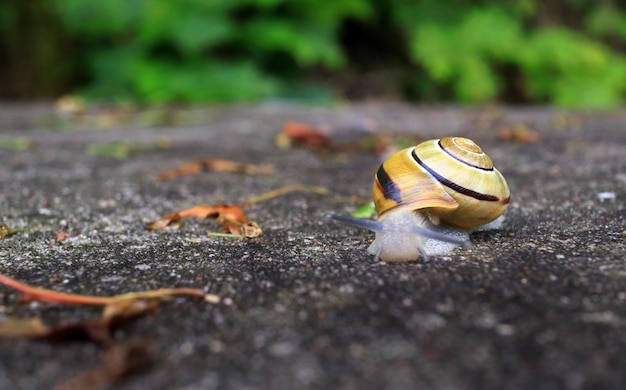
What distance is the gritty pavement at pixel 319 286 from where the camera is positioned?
0.81m

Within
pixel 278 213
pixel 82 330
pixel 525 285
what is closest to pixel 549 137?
pixel 278 213

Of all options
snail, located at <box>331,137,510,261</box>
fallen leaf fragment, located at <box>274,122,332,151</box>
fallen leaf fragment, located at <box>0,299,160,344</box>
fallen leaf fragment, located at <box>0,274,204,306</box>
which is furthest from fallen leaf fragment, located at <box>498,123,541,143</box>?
fallen leaf fragment, located at <box>0,299,160,344</box>

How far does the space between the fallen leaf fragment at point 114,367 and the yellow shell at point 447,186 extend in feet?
2.15

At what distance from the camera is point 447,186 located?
1.31 meters

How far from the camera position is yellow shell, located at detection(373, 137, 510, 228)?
1.30 metres

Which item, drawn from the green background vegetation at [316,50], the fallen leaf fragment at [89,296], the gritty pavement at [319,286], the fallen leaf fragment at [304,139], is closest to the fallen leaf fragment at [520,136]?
the gritty pavement at [319,286]

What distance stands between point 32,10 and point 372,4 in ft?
Result: 12.8

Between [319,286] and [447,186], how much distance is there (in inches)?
15.9

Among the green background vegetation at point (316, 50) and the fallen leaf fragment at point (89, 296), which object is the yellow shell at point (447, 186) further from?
the green background vegetation at point (316, 50)

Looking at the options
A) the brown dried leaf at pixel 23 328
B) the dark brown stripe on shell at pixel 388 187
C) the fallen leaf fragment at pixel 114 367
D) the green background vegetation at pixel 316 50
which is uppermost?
the dark brown stripe on shell at pixel 388 187

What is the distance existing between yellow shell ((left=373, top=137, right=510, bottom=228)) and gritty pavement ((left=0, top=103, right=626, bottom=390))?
9 cm

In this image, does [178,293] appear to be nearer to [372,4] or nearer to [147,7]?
[147,7]

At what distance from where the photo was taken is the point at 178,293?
1.05 meters

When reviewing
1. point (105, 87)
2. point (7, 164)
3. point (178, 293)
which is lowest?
point (105, 87)
